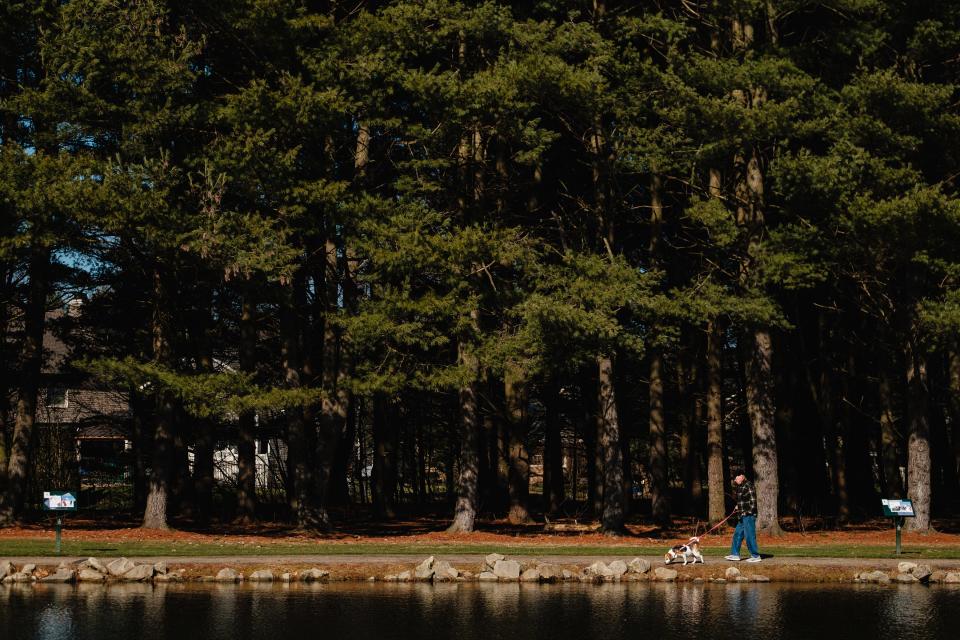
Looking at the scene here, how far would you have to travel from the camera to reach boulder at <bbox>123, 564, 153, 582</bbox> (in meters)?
19.1

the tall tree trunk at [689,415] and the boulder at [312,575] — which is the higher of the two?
the tall tree trunk at [689,415]

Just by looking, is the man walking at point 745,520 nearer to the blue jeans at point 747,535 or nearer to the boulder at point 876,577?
the blue jeans at point 747,535

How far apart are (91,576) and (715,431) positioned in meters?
17.5

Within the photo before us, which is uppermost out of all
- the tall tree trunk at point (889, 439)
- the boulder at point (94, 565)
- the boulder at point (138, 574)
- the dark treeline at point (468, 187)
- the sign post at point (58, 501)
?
the dark treeline at point (468, 187)

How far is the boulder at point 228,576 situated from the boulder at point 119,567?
1.46m

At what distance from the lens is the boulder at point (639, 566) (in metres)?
19.8

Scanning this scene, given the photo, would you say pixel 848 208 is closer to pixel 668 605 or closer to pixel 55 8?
pixel 668 605

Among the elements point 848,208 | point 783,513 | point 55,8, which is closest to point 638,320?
point 848,208

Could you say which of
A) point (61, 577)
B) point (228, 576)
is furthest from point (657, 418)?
point (61, 577)

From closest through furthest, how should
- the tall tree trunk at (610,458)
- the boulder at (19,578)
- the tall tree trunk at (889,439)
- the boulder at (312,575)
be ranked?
the boulder at (19,578), the boulder at (312,575), the tall tree trunk at (610,458), the tall tree trunk at (889,439)

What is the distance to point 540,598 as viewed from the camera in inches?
681

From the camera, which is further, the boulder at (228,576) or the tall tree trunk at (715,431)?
the tall tree trunk at (715,431)

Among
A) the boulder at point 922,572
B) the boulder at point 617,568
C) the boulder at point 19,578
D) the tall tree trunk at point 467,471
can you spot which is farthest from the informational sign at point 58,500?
the boulder at point 922,572

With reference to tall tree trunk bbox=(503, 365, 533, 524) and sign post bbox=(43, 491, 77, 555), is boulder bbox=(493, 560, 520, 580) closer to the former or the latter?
sign post bbox=(43, 491, 77, 555)
